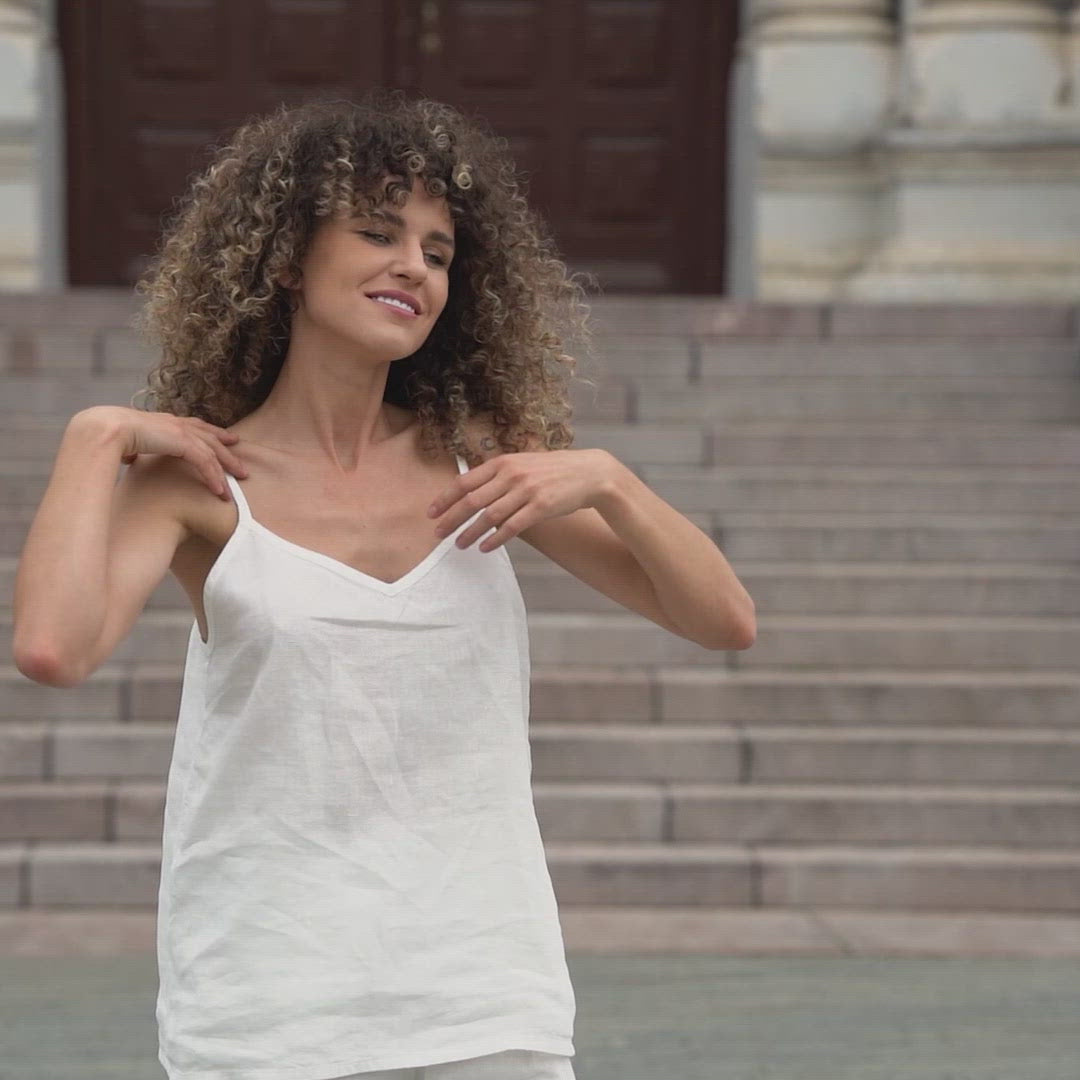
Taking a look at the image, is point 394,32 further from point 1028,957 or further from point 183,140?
point 1028,957

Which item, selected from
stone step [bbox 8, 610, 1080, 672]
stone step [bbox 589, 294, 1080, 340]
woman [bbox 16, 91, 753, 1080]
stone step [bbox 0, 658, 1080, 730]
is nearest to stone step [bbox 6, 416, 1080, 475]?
stone step [bbox 589, 294, 1080, 340]

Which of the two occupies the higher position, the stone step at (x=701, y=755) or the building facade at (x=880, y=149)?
the building facade at (x=880, y=149)

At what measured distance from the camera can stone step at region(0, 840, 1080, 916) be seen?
18.3 feet

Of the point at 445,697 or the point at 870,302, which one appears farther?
the point at 870,302

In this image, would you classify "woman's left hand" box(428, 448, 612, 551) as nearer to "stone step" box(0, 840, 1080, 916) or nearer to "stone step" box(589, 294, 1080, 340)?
Answer: "stone step" box(0, 840, 1080, 916)

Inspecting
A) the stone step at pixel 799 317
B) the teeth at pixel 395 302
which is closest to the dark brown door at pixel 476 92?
the stone step at pixel 799 317

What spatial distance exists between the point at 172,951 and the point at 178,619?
15.3 ft

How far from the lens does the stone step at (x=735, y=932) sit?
5.16 meters

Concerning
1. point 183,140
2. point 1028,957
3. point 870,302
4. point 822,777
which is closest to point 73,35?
point 183,140

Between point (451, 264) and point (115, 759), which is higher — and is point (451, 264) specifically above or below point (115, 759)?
above

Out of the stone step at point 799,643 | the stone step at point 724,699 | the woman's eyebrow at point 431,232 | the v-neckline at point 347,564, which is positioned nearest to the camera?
the v-neckline at point 347,564

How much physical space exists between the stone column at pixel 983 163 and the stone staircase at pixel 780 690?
4.17 ft

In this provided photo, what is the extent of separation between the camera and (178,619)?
6473 millimetres

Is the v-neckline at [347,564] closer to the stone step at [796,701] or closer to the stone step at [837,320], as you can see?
the stone step at [796,701]
